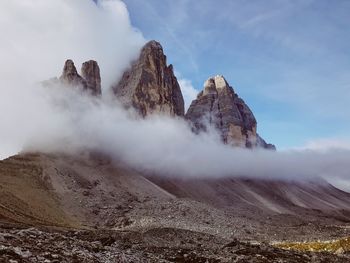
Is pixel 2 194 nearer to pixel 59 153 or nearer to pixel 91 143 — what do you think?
pixel 59 153

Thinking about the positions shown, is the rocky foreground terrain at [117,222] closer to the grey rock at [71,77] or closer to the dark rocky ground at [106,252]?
the dark rocky ground at [106,252]

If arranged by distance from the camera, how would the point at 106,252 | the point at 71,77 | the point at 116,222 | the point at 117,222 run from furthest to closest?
the point at 71,77, the point at 116,222, the point at 117,222, the point at 106,252

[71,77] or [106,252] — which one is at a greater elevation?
[71,77]

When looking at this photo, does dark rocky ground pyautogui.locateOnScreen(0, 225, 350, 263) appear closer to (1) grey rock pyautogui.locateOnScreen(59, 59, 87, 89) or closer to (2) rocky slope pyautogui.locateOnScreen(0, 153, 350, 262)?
(2) rocky slope pyautogui.locateOnScreen(0, 153, 350, 262)

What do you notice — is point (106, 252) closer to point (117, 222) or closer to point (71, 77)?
point (117, 222)

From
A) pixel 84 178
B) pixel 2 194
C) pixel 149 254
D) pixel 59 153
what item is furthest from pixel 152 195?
pixel 149 254

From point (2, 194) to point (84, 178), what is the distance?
1588 inches

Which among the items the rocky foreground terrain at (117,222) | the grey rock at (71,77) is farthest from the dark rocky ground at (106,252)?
the grey rock at (71,77)

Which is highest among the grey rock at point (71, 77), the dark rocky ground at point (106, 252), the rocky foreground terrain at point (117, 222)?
the grey rock at point (71, 77)

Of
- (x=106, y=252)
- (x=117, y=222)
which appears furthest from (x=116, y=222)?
(x=106, y=252)

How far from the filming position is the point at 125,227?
107m

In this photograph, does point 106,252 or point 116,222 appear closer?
point 106,252

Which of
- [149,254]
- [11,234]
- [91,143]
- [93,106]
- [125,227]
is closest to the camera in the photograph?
[11,234]

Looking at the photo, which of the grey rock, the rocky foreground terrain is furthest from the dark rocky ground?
the grey rock
